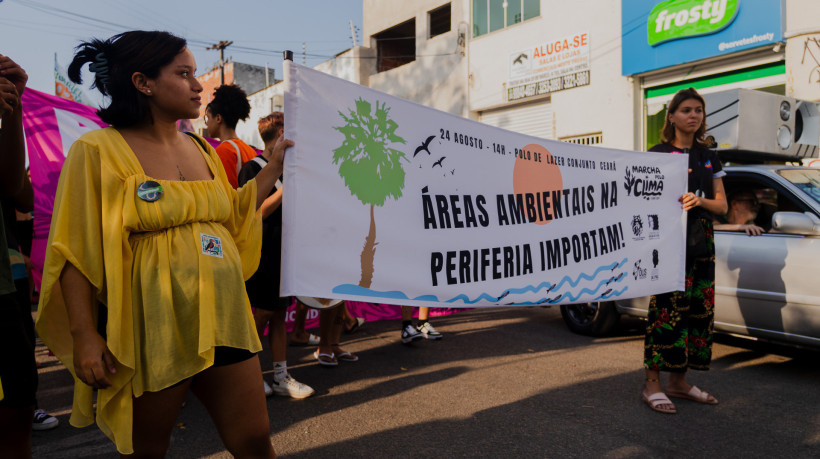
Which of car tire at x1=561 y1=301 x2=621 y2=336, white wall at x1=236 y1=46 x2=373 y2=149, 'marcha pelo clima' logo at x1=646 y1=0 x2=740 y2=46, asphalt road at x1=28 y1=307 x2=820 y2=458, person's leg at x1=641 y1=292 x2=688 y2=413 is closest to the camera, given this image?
asphalt road at x1=28 y1=307 x2=820 y2=458

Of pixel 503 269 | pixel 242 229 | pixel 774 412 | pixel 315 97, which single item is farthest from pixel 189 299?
pixel 774 412

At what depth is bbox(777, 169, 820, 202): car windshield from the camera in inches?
185

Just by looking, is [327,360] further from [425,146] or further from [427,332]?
[425,146]

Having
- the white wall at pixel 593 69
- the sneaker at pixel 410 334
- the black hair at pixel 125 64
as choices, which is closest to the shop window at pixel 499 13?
the white wall at pixel 593 69

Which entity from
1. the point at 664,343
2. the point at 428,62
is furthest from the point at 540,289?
the point at 428,62

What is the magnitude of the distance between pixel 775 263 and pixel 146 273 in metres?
4.62

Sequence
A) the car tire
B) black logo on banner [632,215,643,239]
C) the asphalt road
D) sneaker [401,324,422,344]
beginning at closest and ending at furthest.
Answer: the asphalt road, black logo on banner [632,215,643,239], sneaker [401,324,422,344], the car tire

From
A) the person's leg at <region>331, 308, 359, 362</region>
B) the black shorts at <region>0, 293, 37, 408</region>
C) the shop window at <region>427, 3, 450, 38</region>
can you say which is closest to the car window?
the person's leg at <region>331, 308, 359, 362</region>

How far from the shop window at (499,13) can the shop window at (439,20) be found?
2.12 meters

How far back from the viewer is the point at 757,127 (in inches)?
231

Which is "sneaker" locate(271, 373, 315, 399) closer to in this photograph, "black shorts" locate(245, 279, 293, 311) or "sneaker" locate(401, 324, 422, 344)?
"black shorts" locate(245, 279, 293, 311)

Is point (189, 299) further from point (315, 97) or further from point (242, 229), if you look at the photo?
point (315, 97)

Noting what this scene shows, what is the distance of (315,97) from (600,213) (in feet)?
7.22

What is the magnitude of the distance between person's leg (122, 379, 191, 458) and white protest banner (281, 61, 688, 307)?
653mm
